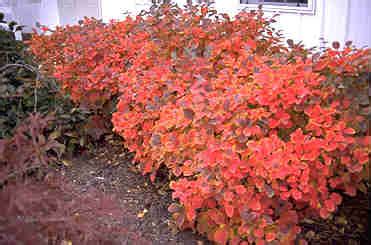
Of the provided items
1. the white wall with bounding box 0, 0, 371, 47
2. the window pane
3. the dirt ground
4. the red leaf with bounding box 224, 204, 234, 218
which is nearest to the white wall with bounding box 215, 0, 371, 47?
the white wall with bounding box 0, 0, 371, 47

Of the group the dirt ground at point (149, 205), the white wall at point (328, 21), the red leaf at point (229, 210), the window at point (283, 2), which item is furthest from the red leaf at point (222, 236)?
the window at point (283, 2)

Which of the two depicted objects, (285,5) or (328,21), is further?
(285,5)

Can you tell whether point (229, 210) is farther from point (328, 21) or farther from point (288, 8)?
point (288, 8)

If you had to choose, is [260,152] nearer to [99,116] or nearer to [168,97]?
[168,97]

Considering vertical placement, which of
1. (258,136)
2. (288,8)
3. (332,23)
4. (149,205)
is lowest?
(149,205)

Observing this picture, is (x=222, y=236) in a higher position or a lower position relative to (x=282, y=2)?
lower

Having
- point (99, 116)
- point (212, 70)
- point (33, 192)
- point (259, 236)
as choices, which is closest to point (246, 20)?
point (212, 70)

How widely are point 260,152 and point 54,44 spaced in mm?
3239

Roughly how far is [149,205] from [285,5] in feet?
8.65

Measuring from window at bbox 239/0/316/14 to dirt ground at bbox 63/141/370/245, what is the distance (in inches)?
77.3

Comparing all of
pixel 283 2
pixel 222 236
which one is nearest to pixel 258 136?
pixel 222 236

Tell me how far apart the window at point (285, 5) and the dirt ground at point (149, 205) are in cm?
196

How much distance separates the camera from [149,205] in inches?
127

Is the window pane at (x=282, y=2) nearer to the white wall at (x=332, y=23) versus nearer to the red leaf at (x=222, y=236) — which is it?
the white wall at (x=332, y=23)
